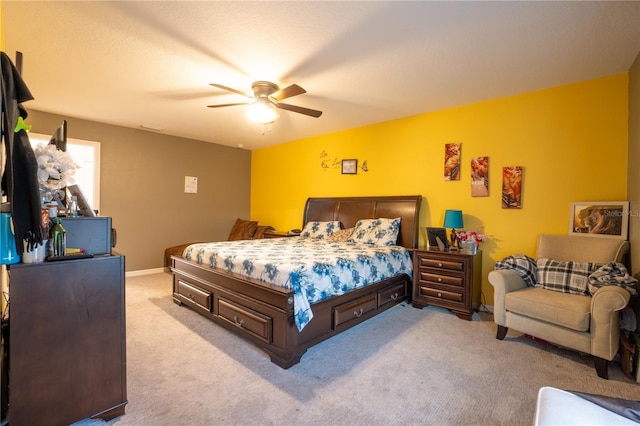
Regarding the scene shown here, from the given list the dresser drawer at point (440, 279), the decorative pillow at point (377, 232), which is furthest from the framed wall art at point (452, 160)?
the dresser drawer at point (440, 279)

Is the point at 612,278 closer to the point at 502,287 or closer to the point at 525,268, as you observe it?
the point at 525,268

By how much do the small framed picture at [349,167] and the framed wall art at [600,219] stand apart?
2833mm

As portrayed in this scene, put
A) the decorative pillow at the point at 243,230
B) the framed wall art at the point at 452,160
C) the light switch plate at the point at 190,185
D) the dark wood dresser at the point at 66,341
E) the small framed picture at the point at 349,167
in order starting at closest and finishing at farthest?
1. the dark wood dresser at the point at 66,341
2. the framed wall art at the point at 452,160
3. the small framed picture at the point at 349,167
4. the light switch plate at the point at 190,185
5. the decorative pillow at the point at 243,230

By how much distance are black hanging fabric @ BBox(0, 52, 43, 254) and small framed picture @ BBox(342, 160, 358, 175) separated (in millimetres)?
3991

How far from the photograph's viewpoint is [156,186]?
5207 mm

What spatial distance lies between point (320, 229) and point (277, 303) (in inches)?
97.7

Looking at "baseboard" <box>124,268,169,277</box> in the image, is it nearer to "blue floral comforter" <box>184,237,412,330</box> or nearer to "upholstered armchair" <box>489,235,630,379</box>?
"blue floral comforter" <box>184,237,412,330</box>

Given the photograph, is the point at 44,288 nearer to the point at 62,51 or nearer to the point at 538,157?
the point at 62,51

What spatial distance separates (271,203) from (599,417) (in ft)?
18.8

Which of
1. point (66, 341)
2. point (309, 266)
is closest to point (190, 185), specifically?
point (309, 266)

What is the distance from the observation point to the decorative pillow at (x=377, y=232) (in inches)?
153

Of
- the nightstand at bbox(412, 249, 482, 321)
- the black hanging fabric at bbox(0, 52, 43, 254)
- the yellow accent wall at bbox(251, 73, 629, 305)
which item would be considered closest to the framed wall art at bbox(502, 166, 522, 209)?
the yellow accent wall at bbox(251, 73, 629, 305)

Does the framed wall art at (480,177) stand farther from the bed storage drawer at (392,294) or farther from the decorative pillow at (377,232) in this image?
the bed storage drawer at (392,294)

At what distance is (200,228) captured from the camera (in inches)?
231
